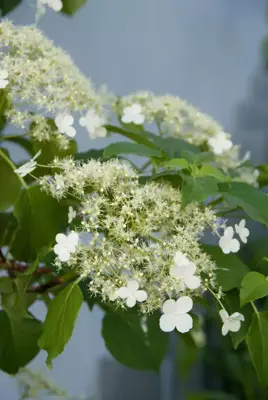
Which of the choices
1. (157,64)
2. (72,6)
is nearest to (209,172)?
(72,6)

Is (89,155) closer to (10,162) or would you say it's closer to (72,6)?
(10,162)

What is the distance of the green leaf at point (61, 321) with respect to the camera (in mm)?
406

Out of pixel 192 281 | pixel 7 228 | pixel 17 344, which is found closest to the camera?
pixel 192 281

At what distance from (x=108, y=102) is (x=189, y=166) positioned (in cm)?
16

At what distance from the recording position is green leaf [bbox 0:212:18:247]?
22.9 inches

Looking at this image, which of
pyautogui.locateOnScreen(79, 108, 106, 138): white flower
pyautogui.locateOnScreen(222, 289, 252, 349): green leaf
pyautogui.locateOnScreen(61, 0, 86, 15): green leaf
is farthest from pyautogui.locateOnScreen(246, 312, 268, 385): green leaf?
pyautogui.locateOnScreen(61, 0, 86, 15): green leaf

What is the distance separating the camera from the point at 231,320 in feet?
1.34

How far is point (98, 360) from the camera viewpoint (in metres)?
1.35

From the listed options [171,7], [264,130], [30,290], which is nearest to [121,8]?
[171,7]

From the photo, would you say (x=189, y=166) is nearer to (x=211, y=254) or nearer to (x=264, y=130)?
(x=211, y=254)

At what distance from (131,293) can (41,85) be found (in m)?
0.19

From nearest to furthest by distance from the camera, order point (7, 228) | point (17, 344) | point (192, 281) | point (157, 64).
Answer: point (192, 281) < point (17, 344) < point (7, 228) < point (157, 64)

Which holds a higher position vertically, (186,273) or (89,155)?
(89,155)

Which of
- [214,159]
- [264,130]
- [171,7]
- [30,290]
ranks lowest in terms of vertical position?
[30,290]
